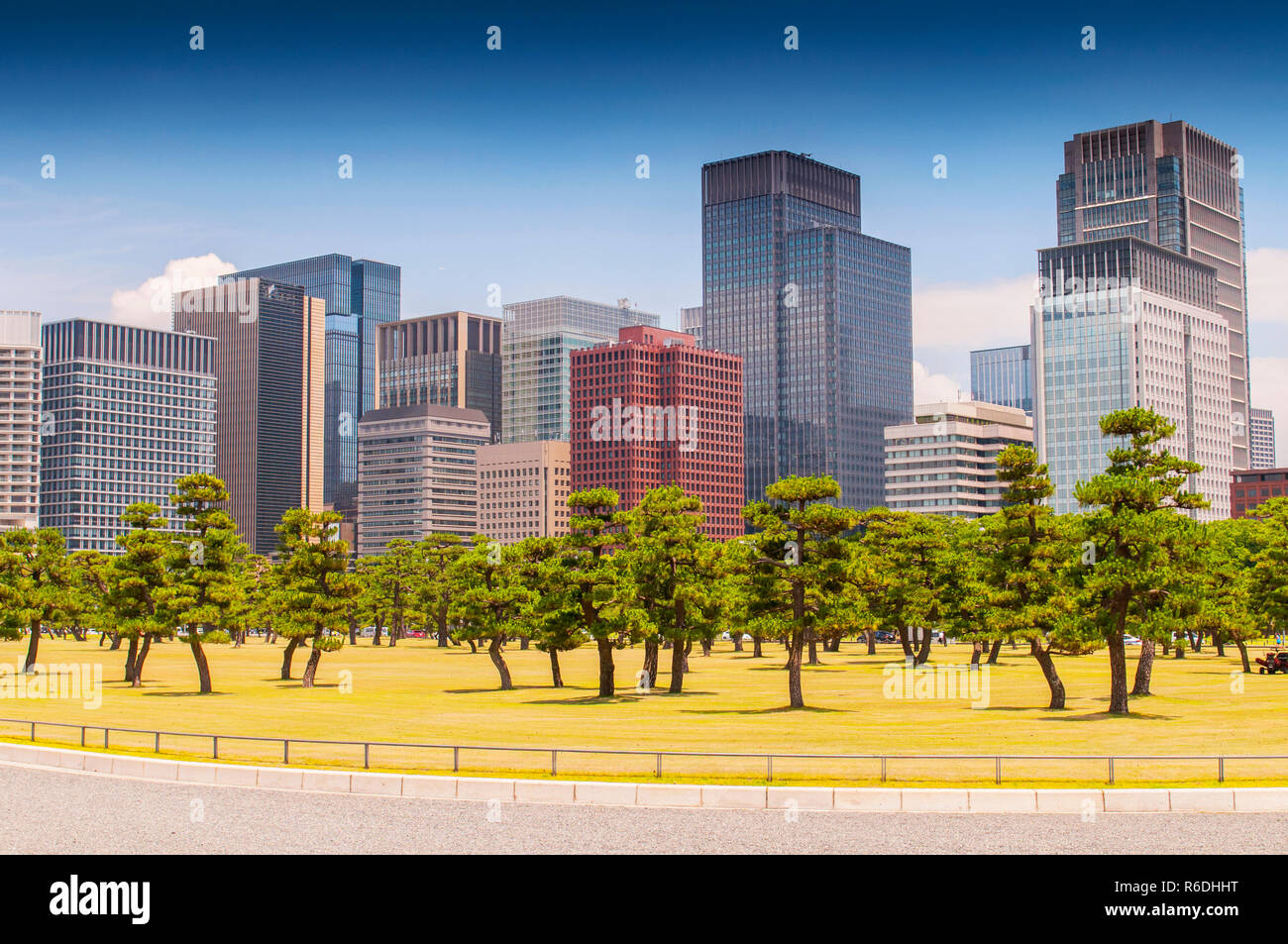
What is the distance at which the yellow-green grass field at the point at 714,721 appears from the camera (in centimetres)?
3791

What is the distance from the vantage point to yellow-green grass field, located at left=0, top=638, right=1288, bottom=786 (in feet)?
124

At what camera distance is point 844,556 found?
64.1m

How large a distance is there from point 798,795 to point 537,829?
704 centimetres

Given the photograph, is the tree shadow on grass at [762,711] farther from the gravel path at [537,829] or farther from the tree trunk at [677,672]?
the gravel path at [537,829]

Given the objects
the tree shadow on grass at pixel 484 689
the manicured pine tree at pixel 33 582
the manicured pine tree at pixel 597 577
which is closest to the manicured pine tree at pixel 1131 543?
the manicured pine tree at pixel 597 577

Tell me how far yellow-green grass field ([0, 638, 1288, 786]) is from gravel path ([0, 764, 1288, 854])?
17.4ft

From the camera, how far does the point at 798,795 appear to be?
100 feet

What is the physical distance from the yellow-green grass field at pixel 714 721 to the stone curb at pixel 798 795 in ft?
10.6

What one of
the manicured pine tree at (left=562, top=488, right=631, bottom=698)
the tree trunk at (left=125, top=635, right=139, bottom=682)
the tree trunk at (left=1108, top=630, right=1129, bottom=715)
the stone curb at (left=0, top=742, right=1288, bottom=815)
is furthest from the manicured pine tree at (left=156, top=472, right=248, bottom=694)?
the tree trunk at (left=1108, top=630, right=1129, bottom=715)

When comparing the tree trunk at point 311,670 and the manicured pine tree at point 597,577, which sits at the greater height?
the manicured pine tree at point 597,577

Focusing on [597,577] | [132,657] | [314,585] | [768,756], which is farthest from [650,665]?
[768,756]
